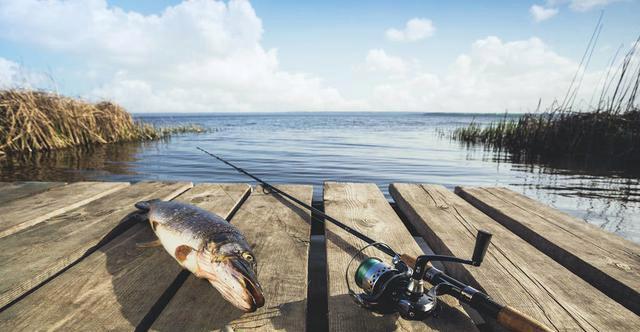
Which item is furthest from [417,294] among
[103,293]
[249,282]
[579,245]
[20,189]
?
[20,189]

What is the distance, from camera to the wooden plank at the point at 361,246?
1746 millimetres

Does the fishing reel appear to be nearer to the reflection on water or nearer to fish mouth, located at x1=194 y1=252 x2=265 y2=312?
fish mouth, located at x1=194 y1=252 x2=265 y2=312

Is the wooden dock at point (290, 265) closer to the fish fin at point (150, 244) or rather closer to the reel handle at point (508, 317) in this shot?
the fish fin at point (150, 244)

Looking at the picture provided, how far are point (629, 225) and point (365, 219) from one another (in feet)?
18.9

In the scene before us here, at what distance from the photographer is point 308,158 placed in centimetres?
1397

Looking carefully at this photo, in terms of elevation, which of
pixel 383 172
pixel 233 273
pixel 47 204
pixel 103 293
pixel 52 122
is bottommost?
pixel 383 172

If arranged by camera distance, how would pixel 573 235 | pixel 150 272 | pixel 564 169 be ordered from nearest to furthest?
pixel 150 272 < pixel 573 235 < pixel 564 169

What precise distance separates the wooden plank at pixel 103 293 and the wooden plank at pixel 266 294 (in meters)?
0.19

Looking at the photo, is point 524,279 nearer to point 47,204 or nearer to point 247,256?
point 247,256

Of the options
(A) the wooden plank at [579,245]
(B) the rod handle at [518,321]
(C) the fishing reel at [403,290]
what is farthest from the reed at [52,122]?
(B) the rod handle at [518,321]

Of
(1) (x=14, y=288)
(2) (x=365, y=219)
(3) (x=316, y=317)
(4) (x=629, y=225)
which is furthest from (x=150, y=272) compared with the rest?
(4) (x=629, y=225)

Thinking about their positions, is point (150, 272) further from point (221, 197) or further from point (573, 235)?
point (573, 235)

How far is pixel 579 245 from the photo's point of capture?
276cm

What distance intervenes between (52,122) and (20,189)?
39.0 ft
